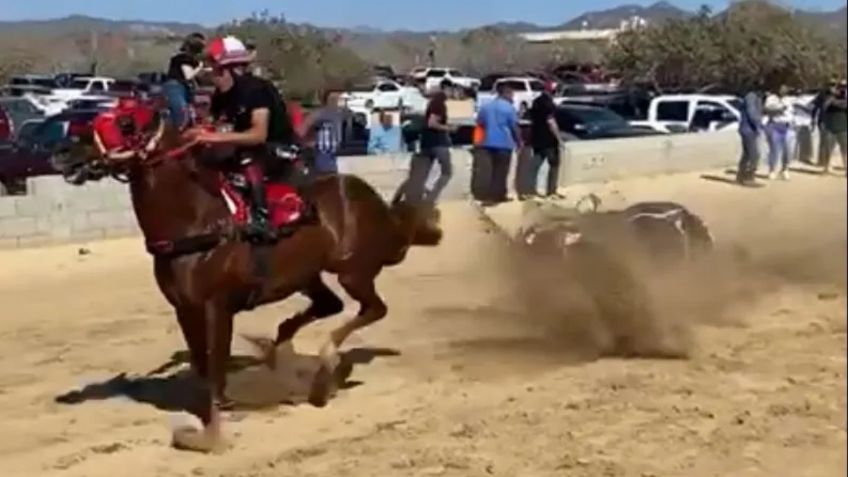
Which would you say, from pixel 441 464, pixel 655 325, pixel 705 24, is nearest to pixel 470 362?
pixel 655 325

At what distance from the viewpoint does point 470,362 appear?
10875mm

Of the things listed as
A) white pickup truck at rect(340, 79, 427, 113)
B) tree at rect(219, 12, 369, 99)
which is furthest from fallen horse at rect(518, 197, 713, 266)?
tree at rect(219, 12, 369, 99)

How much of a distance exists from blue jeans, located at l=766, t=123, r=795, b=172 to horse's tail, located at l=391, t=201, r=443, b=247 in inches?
724

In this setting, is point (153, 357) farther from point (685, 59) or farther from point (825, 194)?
point (685, 59)

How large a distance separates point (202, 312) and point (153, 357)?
9.92ft

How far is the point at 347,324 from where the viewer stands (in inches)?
397

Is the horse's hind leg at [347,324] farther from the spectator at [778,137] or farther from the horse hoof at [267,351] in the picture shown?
the spectator at [778,137]

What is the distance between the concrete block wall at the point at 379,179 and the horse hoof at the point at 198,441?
9.05 meters

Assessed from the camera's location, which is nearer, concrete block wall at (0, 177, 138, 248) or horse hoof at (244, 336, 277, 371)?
horse hoof at (244, 336, 277, 371)

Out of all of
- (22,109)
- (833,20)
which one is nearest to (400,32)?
(22,109)

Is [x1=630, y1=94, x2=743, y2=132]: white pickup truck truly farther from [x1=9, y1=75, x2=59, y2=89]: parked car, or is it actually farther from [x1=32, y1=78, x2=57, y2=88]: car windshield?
[x1=32, y1=78, x2=57, y2=88]: car windshield

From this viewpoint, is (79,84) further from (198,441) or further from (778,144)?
(198,441)

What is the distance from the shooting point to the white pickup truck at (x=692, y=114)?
35.7 meters

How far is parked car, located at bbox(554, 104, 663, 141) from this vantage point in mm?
31109
